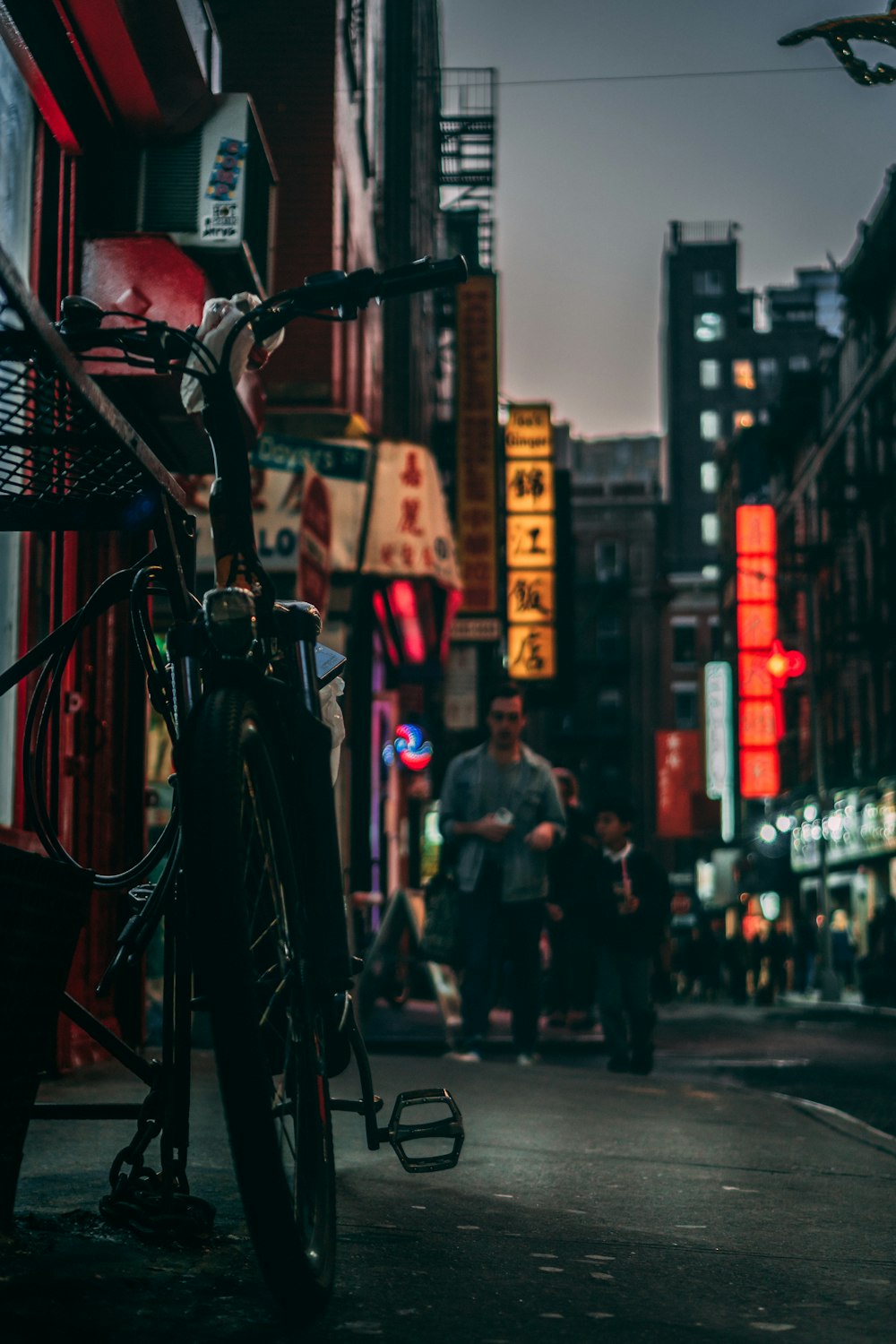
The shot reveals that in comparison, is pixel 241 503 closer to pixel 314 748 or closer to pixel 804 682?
pixel 314 748

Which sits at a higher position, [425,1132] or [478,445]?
[478,445]

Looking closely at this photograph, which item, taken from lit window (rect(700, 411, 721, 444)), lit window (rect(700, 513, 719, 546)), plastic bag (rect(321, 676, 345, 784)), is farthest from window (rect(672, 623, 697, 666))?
plastic bag (rect(321, 676, 345, 784))

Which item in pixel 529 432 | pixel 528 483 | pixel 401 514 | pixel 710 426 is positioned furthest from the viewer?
pixel 710 426

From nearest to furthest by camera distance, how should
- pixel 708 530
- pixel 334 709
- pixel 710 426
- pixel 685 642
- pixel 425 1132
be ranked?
1. pixel 425 1132
2. pixel 334 709
3. pixel 685 642
4. pixel 708 530
5. pixel 710 426

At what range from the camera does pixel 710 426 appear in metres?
106

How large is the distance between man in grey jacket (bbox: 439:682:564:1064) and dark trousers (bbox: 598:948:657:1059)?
0.54 m

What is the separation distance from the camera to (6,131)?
24.4 ft

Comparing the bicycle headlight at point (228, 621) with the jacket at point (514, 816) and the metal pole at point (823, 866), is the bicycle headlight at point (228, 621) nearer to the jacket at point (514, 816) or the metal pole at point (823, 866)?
the jacket at point (514, 816)

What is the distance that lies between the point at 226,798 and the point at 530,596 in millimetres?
29789

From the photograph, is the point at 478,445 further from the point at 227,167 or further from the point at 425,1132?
the point at 425,1132

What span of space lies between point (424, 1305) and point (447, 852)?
6.44 meters

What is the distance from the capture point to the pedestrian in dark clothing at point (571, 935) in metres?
11.5

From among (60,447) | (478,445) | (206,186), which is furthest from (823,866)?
(60,447)

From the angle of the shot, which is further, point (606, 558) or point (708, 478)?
point (708, 478)
